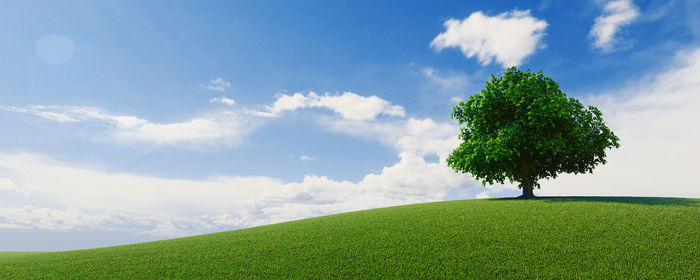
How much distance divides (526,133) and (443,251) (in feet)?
56.2

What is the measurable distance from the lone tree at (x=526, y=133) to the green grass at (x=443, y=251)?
678 centimetres

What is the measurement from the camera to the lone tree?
29750mm

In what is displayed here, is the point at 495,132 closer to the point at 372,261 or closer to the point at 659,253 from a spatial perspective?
the point at 659,253

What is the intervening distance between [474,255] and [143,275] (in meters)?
14.3

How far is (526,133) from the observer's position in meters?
30.0

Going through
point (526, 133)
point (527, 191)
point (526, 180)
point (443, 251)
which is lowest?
point (443, 251)

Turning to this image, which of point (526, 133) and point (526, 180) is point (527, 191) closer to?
point (526, 180)

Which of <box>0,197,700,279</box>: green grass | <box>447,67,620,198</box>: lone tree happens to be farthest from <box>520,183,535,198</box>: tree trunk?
<box>0,197,700,279</box>: green grass

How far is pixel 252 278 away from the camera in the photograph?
15328 mm

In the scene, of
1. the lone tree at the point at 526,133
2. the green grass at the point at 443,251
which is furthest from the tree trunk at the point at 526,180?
Answer: the green grass at the point at 443,251

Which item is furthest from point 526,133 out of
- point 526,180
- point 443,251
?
point 443,251

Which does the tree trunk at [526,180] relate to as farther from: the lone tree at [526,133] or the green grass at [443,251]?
the green grass at [443,251]

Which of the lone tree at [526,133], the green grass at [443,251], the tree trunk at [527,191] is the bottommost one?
the green grass at [443,251]

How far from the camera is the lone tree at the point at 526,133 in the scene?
97.6 ft
